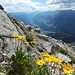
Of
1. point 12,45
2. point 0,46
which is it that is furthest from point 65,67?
point 12,45

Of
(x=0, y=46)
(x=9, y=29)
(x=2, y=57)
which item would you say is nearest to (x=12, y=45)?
(x=0, y=46)

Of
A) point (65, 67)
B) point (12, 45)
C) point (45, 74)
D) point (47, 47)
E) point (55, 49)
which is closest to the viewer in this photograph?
Answer: point (65, 67)

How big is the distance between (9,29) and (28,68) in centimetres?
1071

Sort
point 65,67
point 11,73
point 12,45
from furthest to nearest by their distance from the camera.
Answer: point 12,45 < point 11,73 < point 65,67

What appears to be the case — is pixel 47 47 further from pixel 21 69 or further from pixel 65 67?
pixel 65 67

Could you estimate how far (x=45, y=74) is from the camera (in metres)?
6.54

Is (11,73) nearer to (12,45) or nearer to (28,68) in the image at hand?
(28,68)

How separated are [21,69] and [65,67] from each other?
137 inches

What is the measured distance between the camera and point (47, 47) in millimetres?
24969

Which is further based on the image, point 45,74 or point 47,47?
point 47,47

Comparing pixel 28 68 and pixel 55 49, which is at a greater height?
pixel 28 68

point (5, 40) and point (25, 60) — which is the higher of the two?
point (25, 60)

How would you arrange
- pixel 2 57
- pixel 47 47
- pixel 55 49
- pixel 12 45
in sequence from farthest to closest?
pixel 55 49
pixel 47 47
pixel 12 45
pixel 2 57

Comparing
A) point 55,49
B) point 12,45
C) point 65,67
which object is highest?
point 65,67
